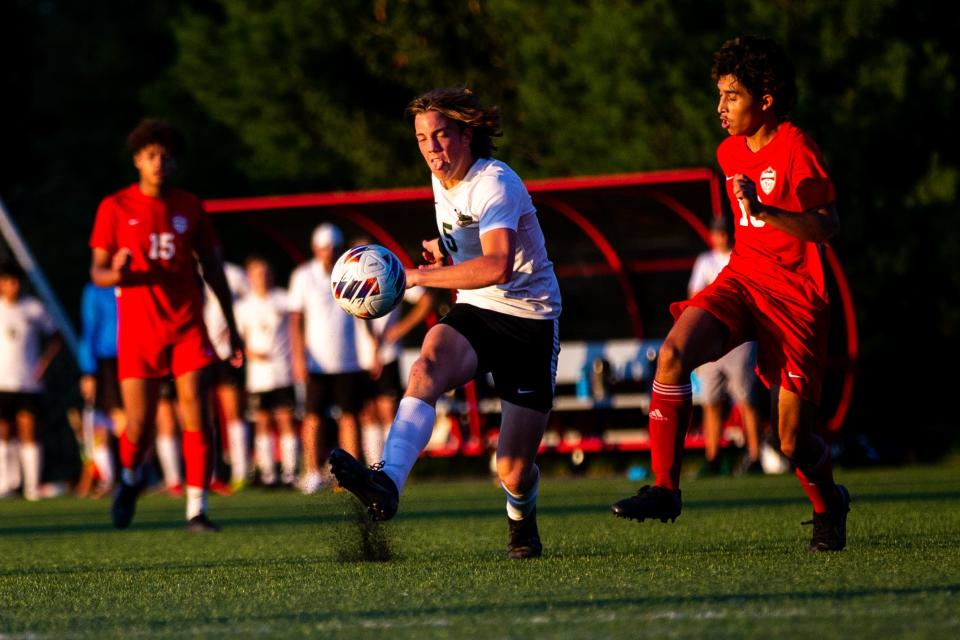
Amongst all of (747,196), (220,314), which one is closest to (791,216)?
(747,196)

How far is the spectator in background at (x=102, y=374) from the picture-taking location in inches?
639

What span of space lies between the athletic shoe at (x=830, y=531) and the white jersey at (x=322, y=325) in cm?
830

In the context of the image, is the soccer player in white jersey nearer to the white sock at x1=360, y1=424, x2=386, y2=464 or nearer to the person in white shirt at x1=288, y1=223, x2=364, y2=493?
the person in white shirt at x1=288, y1=223, x2=364, y2=493

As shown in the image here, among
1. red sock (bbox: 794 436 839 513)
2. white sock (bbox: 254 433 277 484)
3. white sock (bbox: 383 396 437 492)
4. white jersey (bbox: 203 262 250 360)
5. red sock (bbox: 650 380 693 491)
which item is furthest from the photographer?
white sock (bbox: 254 433 277 484)

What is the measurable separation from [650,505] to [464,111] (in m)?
1.72

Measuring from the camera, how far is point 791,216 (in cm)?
696

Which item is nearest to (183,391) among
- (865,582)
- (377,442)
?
(865,582)

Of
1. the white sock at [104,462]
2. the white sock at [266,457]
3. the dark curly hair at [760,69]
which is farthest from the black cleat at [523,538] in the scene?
the white sock at [104,462]

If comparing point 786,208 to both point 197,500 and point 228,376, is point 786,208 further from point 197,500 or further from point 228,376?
point 228,376

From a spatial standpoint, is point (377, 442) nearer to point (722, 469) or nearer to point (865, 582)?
point (722, 469)

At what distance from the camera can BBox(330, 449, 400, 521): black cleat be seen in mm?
6391

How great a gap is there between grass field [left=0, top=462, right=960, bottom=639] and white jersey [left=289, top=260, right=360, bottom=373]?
4306 mm

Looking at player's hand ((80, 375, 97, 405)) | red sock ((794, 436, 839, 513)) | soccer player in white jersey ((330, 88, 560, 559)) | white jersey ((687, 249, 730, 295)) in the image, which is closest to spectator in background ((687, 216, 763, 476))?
white jersey ((687, 249, 730, 295))

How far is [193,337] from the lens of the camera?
397 inches
